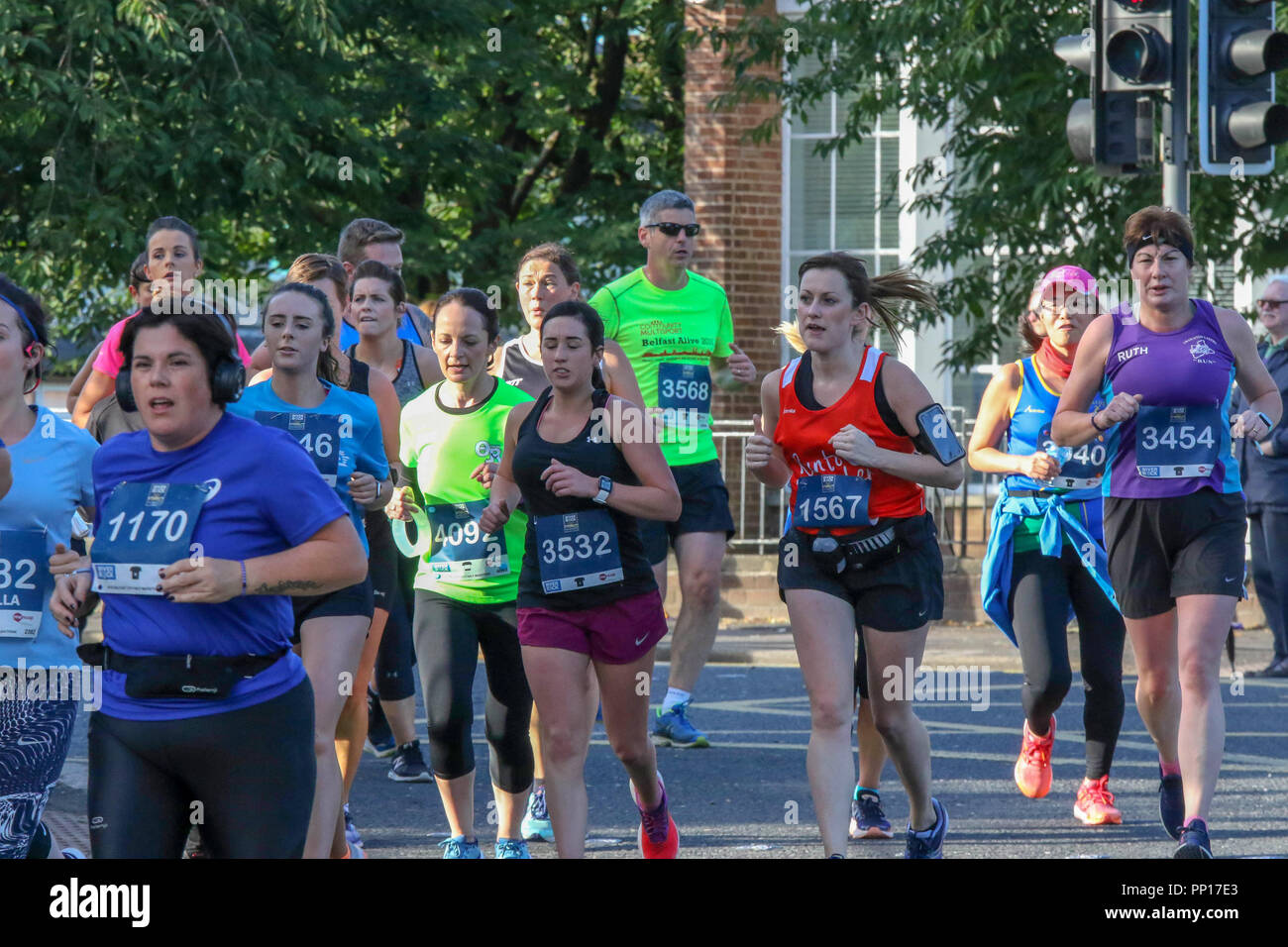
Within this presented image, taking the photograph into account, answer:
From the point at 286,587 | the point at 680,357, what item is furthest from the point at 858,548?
the point at 680,357

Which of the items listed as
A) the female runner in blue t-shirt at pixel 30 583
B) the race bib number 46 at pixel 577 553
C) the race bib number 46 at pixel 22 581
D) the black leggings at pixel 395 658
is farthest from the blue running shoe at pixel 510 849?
the race bib number 46 at pixel 22 581

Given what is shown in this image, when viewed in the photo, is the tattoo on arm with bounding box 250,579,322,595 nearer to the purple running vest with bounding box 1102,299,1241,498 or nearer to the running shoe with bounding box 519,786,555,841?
the running shoe with bounding box 519,786,555,841

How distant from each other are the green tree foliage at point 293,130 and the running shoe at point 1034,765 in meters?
5.62

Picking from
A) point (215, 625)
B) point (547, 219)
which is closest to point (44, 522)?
point (215, 625)

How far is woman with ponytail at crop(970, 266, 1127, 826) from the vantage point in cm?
758

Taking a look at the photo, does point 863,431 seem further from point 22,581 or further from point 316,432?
point 22,581

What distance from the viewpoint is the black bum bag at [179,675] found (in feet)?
13.6

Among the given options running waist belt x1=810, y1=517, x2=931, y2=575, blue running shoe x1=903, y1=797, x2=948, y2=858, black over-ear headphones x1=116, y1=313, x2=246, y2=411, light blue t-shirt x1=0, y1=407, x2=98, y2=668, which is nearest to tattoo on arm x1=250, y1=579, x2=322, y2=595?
black over-ear headphones x1=116, y1=313, x2=246, y2=411

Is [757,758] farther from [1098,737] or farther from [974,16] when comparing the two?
[974,16]

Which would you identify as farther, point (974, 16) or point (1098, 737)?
point (974, 16)

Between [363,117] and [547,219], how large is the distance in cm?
238

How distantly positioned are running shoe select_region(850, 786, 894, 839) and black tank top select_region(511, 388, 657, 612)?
1645 millimetres
